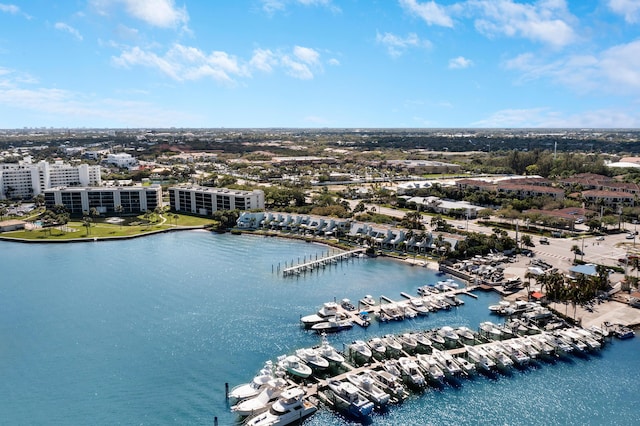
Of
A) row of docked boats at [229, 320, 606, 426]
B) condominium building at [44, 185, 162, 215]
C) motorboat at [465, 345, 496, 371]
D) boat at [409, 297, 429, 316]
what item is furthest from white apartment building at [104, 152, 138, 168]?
motorboat at [465, 345, 496, 371]

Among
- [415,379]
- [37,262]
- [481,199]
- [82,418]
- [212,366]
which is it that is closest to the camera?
[82,418]

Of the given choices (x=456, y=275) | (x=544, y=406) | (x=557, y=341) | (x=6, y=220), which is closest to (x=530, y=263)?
(x=456, y=275)

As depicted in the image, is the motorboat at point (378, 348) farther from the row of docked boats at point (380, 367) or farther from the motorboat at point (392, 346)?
the motorboat at point (392, 346)

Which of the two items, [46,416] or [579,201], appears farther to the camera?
[579,201]

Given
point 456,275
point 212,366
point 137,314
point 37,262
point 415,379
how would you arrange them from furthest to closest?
point 37,262
point 456,275
point 137,314
point 212,366
point 415,379

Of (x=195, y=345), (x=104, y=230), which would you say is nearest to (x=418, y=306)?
(x=195, y=345)

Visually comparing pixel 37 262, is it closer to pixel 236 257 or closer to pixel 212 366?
pixel 236 257

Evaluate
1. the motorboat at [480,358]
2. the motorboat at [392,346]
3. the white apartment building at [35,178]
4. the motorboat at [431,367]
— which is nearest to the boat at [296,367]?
the motorboat at [392,346]

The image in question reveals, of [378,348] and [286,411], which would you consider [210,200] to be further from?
[286,411]
